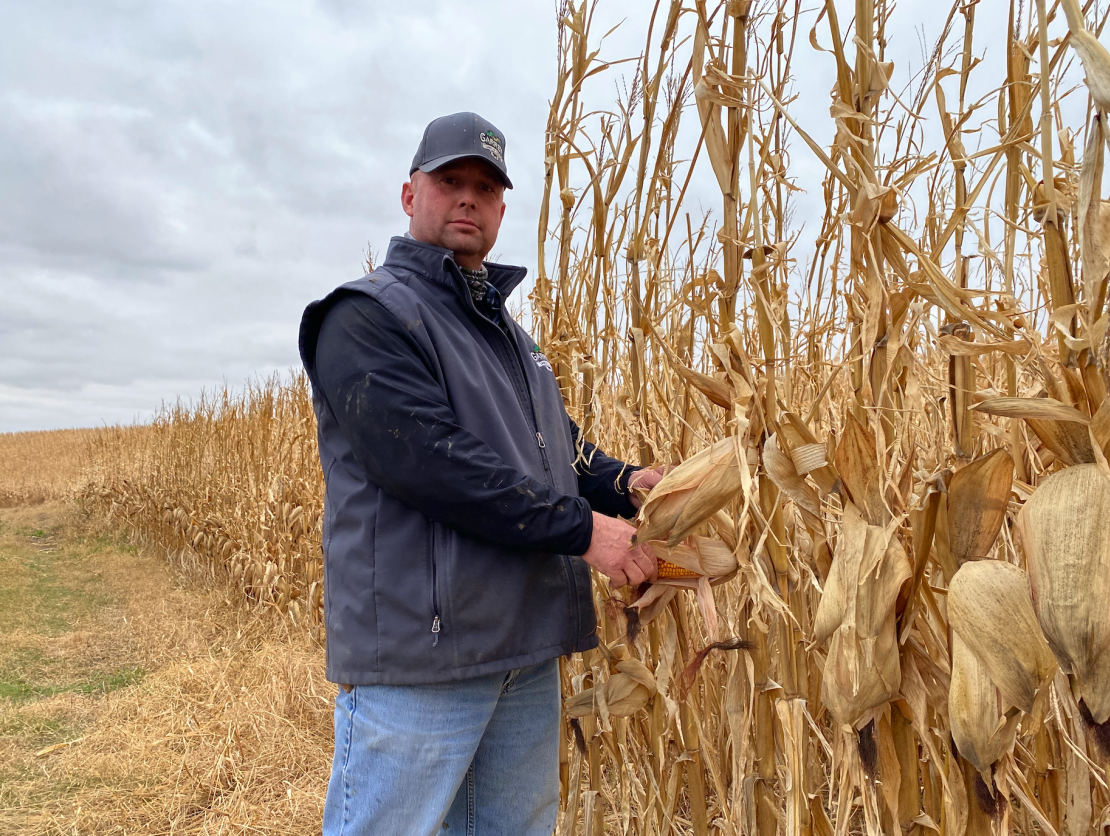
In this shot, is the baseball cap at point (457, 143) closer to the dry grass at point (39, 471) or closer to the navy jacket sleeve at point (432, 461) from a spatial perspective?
the navy jacket sleeve at point (432, 461)

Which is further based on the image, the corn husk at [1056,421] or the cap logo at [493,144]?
the cap logo at [493,144]

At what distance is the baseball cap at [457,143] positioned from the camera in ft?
5.13

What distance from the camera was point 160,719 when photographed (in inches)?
154

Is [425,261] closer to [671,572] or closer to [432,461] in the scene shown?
[432,461]

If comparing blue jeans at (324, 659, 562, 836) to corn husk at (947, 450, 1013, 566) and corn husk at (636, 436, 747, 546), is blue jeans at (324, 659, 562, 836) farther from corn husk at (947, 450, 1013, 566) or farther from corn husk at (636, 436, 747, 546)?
corn husk at (947, 450, 1013, 566)

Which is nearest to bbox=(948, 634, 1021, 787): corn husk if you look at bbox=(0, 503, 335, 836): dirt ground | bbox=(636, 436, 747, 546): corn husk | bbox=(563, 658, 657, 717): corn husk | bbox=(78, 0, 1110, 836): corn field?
bbox=(78, 0, 1110, 836): corn field

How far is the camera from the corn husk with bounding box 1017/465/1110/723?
526 millimetres

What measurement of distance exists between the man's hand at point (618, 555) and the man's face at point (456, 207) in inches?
27.8

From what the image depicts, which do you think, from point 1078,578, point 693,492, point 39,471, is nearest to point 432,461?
point 693,492

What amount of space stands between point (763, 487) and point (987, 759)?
0.43m

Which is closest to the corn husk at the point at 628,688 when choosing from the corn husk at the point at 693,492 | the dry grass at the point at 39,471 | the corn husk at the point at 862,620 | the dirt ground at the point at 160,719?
the corn husk at the point at 693,492

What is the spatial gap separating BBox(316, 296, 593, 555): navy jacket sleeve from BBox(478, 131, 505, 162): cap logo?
551 mm

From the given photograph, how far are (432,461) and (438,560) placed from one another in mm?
213

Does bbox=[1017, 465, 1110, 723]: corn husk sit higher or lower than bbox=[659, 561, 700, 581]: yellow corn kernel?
higher
